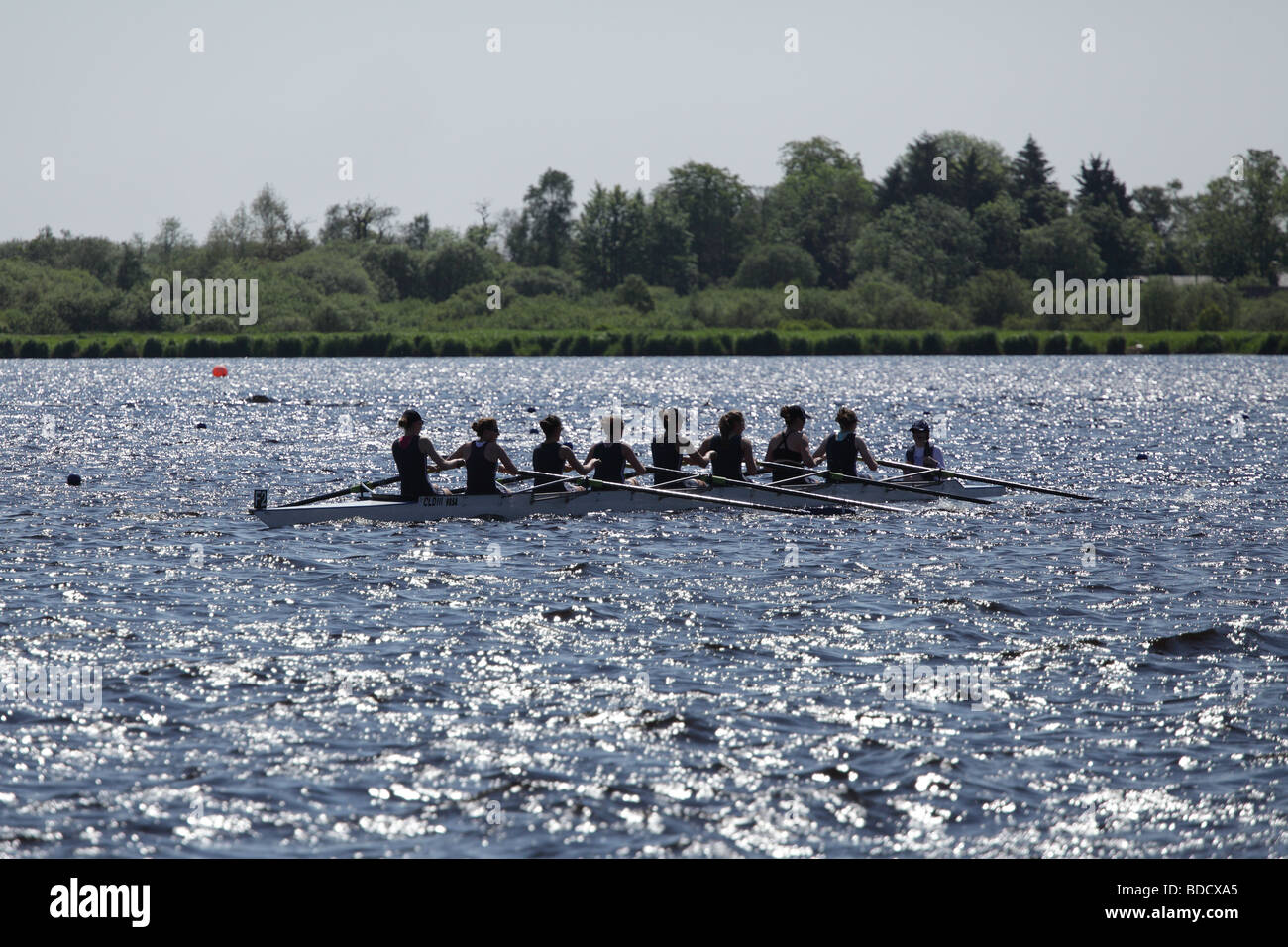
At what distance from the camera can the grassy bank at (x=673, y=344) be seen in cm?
9681

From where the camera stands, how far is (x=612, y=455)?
866 inches

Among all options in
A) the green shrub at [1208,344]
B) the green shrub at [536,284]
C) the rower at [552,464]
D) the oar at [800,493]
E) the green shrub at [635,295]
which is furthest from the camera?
the green shrub at [536,284]

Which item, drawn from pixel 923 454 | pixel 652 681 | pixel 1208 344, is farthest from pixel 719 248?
pixel 652 681

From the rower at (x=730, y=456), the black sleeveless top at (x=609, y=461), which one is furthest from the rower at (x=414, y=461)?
the rower at (x=730, y=456)

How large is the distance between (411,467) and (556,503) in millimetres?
2426

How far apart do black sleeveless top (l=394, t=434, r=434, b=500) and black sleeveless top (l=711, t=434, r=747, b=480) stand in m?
4.93

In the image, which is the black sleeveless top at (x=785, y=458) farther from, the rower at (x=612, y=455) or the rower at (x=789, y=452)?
the rower at (x=612, y=455)

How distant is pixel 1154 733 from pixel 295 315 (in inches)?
4038

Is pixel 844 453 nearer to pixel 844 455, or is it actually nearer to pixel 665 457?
pixel 844 455

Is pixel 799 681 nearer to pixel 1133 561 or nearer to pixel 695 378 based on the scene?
pixel 1133 561

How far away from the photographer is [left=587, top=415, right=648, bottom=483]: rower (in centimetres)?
2180

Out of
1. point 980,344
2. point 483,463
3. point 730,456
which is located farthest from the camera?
point 980,344

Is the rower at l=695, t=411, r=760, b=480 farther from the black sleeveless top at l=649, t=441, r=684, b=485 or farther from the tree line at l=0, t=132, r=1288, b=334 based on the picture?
the tree line at l=0, t=132, r=1288, b=334
